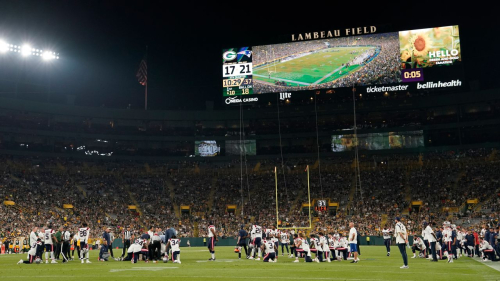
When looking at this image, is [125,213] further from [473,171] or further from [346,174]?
[473,171]

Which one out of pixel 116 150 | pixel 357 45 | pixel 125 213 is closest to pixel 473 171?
pixel 357 45

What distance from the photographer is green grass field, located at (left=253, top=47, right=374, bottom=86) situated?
55.4 m

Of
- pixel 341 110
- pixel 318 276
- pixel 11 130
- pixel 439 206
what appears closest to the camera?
pixel 318 276

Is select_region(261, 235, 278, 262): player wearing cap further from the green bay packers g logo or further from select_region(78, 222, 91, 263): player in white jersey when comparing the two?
the green bay packers g logo

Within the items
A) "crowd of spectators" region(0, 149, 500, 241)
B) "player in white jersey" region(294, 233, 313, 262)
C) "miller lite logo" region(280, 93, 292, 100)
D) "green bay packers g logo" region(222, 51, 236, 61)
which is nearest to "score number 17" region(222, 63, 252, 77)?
"green bay packers g logo" region(222, 51, 236, 61)

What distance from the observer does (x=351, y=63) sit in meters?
55.2

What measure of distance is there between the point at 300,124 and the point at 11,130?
35.2m

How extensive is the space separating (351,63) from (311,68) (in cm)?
442

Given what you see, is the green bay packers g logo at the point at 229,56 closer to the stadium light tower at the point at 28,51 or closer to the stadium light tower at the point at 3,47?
the stadium light tower at the point at 28,51

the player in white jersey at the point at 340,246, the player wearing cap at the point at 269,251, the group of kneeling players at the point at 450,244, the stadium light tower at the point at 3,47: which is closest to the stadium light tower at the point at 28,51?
the stadium light tower at the point at 3,47

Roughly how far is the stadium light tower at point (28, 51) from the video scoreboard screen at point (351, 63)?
1872 centimetres

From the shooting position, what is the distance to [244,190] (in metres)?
60.4

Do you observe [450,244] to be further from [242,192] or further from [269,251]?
[242,192]

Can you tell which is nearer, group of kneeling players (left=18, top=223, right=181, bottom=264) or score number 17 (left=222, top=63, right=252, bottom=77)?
group of kneeling players (left=18, top=223, right=181, bottom=264)
